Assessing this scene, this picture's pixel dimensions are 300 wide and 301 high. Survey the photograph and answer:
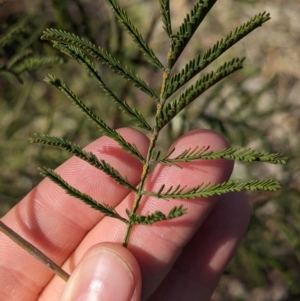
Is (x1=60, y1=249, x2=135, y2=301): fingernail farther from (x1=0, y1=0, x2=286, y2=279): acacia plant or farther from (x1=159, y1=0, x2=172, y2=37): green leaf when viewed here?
(x1=159, y1=0, x2=172, y2=37): green leaf

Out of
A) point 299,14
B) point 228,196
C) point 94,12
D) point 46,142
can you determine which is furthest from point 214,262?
point 299,14

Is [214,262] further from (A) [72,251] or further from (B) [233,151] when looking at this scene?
(B) [233,151]

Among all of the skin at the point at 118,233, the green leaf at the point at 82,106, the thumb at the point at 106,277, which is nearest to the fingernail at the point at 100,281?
the thumb at the point at 106,277

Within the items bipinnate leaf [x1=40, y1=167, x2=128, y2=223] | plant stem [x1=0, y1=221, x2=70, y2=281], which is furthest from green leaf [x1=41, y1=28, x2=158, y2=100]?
plant stem [x1=0, y1=221, x2=70, y2=281]

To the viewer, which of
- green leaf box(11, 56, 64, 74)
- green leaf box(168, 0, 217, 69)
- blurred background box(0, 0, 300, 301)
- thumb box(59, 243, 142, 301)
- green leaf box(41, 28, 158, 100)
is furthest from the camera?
blurred background box(0, 0, 300, 301)

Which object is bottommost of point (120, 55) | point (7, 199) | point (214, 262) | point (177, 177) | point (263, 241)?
point (263, 241)

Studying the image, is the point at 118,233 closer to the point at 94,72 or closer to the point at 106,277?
the point at 106,277
